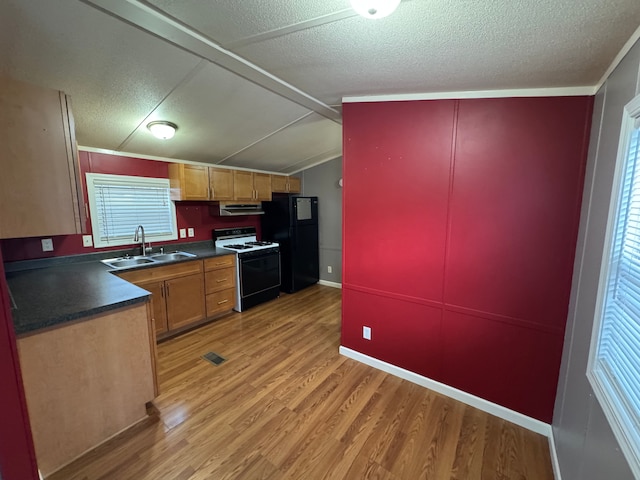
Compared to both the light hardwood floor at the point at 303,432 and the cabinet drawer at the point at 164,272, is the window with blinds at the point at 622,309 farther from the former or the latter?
the cabinet drawer at the point at 164,272

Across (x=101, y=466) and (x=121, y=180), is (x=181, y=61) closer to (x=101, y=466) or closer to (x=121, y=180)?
(x=121, y=180)

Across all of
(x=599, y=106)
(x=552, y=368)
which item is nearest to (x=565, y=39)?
(x=599, y=106)

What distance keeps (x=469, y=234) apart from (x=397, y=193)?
2.04 feet

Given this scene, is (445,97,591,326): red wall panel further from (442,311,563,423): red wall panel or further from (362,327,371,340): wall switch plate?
(362,327,371,340): wall switch plate

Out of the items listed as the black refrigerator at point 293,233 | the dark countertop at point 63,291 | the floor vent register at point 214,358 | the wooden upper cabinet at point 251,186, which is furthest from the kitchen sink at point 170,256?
the black refrigerator at point 293,233

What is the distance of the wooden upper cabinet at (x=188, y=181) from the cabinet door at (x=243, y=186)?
0.43m

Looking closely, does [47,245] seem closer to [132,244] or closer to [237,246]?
[132,244]

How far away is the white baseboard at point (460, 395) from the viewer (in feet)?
5.96

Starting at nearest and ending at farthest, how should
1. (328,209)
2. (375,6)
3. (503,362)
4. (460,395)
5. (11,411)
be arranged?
(11,411) < (375,6) < (503,362) < (460,395) < (328,209)

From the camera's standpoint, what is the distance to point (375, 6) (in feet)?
3.18

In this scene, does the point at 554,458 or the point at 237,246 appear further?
the point at 237,246

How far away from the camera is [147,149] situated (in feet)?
9.71

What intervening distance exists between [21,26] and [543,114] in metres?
2.86

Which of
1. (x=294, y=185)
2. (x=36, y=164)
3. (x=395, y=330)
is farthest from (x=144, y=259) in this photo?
(x=395, y=330)
